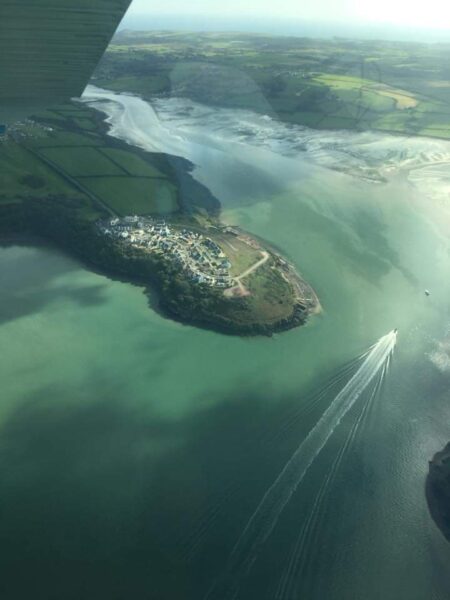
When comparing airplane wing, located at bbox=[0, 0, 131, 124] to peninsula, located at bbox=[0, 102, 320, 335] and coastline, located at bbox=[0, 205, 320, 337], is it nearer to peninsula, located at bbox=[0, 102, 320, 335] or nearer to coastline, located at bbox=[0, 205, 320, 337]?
peninsula, located at bbox=[0, 102, 320, 335]

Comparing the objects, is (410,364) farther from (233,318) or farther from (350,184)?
(350,184)

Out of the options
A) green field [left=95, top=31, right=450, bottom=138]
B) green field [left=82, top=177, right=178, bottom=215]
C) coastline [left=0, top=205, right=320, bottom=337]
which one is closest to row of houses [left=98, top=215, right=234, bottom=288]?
coastline [left=0, top=205, right=320, bottom=337]

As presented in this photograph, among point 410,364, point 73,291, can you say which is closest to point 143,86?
point 73,291

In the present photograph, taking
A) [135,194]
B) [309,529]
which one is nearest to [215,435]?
[309,529]

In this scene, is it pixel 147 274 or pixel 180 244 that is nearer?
pixel 147 274

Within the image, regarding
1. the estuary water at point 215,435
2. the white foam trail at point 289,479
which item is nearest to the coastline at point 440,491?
the estuary water at point 215,435

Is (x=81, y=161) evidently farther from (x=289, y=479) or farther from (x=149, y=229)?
(x=289, y=479)

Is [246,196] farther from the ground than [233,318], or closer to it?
farther from the ground
